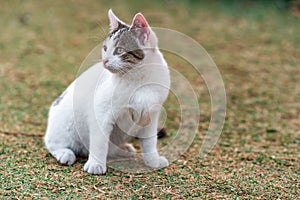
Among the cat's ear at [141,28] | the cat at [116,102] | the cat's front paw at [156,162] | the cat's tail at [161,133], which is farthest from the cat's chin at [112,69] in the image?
the cat's tail at [161,133]

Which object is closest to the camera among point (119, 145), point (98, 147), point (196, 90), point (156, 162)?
point (98, 147)

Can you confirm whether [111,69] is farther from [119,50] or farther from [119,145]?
[119,145]

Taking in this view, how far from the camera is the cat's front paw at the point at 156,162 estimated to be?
286 cm

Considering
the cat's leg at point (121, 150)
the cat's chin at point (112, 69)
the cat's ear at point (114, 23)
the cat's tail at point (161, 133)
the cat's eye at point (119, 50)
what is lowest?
the cat's tail at point (161, 133)

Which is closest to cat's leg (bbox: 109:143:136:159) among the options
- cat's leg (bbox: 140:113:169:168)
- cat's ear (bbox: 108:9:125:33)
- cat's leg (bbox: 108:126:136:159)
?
cat's leg (bbox: 108:126:136:159)

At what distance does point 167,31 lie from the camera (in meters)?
5.93

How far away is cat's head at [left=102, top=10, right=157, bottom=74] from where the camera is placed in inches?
102

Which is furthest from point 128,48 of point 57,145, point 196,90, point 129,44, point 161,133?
point 196,90

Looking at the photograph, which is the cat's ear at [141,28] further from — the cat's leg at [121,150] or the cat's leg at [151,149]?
the cat's leg at [121,150]

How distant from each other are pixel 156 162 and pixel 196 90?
5.60 ft

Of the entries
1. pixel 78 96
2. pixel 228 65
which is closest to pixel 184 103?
pixel 228 65

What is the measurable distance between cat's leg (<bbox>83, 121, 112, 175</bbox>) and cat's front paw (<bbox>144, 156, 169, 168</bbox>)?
28cm

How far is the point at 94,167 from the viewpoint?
2.68 metres

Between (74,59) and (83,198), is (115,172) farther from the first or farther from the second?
(74,59)
